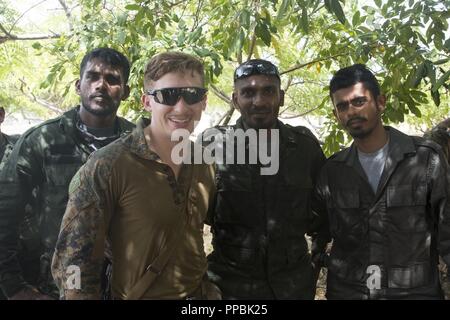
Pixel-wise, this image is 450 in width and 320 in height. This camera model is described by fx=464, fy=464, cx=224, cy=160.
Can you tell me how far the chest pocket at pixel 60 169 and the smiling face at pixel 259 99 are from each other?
110cm

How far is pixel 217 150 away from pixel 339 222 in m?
0.91

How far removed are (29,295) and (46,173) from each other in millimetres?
715

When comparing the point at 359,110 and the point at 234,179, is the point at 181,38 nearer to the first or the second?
the point at 234,179

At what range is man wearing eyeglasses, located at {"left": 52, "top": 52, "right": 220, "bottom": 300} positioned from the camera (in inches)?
76.4

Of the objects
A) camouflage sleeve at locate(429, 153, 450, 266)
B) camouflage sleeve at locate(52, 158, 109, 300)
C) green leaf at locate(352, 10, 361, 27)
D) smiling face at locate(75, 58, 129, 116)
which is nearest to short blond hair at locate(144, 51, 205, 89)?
camouflage sleeve at locate(52, 158, 109, 300)

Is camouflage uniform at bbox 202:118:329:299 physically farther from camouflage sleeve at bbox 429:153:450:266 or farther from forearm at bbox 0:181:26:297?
forearm at bbox 0:181:26:297

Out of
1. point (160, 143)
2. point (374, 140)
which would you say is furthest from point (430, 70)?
point (160, 143)

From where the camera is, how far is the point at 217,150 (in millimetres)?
3082

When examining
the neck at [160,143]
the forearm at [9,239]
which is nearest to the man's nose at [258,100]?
the neck at [160,143]

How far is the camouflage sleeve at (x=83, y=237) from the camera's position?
6.32ft

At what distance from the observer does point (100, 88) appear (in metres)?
2.99

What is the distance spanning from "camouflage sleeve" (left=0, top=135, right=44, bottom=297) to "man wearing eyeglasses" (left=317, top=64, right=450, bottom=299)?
178 centimetres

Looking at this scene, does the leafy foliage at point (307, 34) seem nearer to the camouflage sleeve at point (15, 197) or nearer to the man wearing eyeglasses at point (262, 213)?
the man wearing eyeglasses at point (262, 213)

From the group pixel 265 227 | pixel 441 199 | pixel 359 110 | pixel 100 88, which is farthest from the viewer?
pixel 100 88
